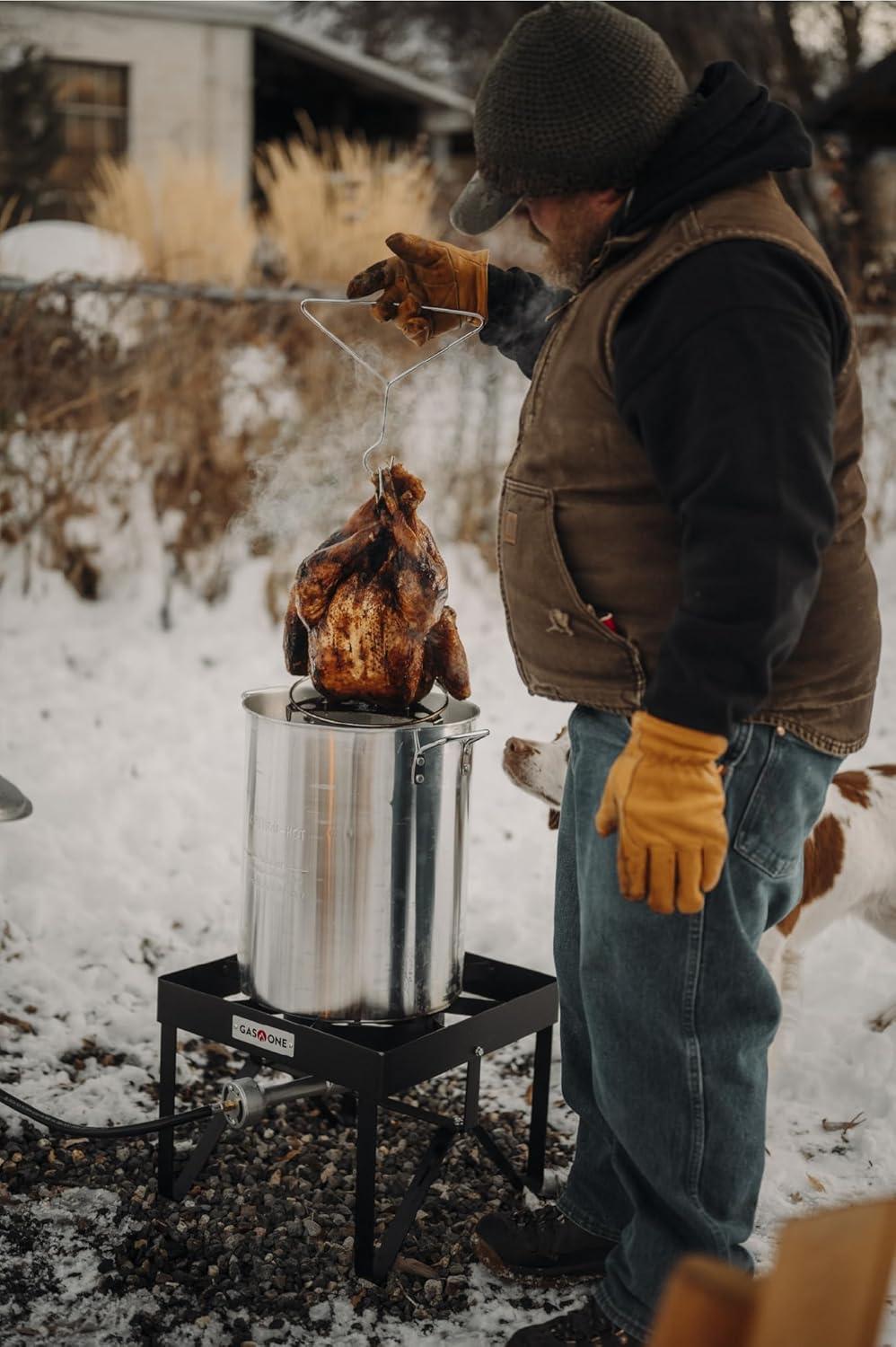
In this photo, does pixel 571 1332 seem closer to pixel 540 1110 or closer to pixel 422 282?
pixel 540 1110

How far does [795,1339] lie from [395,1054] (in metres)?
1.58

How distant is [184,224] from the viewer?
752cm

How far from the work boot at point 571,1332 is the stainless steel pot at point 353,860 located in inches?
27.0

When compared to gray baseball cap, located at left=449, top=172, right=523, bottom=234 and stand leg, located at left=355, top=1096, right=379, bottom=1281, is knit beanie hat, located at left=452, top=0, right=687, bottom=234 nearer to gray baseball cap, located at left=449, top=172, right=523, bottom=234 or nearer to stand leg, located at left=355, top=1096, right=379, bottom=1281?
gray baseball cap, located at left=449, top=172, right=523, bottom=234

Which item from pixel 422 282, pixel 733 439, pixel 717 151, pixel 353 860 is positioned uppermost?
pixel 717 151

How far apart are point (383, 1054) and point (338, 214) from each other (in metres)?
6.32

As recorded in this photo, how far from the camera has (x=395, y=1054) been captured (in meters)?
2.72

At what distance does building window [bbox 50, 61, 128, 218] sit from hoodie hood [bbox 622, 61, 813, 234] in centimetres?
1597

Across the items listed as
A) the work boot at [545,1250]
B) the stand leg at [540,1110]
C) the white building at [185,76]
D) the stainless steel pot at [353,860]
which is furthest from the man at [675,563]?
the white building at [185,76]

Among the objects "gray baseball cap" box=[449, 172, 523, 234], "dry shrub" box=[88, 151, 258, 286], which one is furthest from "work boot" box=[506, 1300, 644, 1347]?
"dry shrub" box=[88, 151, 258, 286]

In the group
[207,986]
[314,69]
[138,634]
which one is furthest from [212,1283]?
[314,69]

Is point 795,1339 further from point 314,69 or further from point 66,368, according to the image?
point 314,69

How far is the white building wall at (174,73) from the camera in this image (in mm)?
16641

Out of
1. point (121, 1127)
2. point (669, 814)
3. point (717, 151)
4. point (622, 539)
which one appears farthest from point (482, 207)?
point (121, 1127)
